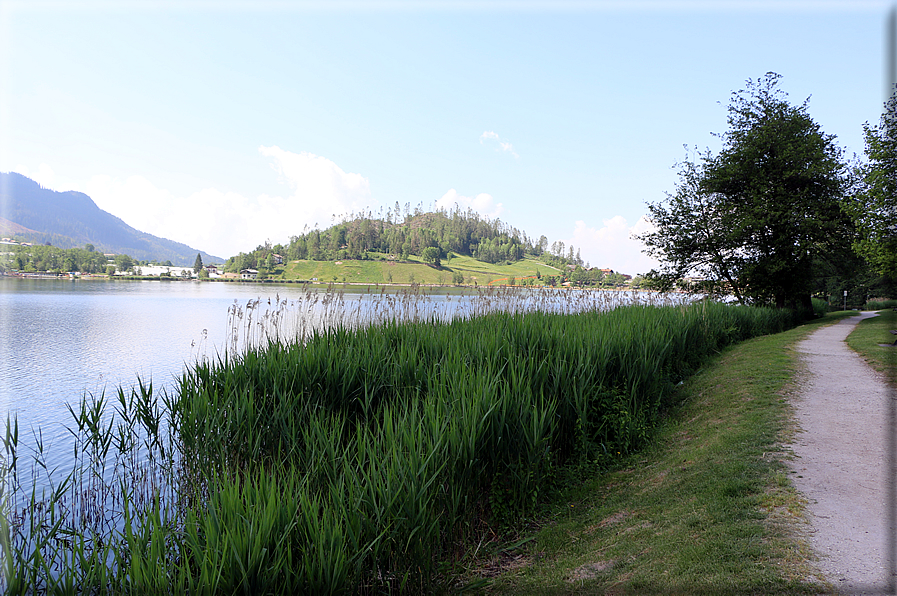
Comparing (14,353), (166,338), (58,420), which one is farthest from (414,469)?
(166,338)

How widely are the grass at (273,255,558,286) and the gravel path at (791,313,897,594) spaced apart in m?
87.1

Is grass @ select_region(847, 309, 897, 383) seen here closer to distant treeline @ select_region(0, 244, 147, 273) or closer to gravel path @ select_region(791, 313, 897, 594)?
gravel path @ select_region(791, 313, 897, 594)

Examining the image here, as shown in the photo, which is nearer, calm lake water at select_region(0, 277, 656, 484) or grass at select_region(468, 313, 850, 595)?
grass at select_region(468, 313, 850, 595)

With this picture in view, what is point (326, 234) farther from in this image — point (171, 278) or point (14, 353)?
point (14, 353)

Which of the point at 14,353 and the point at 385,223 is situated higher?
the point at 385,223

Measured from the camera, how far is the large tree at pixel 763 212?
23.4 metres

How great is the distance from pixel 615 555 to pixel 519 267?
13072 centimetres

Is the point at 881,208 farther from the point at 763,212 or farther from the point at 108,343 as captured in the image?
the point at 108,343

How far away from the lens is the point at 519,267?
13300cm

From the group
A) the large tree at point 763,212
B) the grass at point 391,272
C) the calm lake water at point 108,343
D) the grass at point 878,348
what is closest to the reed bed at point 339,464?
the calm lake water at point 108,343

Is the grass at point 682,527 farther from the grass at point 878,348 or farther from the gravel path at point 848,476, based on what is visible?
the grass at point 878,348

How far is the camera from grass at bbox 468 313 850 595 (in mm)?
3451

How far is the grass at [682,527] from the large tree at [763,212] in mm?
20524

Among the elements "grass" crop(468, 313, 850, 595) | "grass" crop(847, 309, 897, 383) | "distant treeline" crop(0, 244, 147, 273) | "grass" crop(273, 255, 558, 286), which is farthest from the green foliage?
"grass" crop(847, 309, 897, 383)
